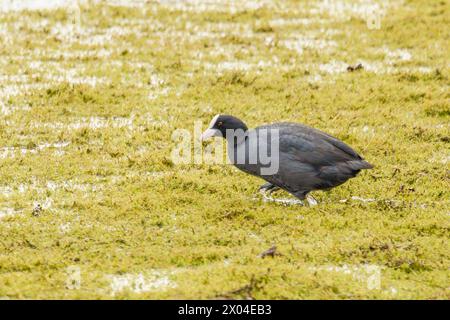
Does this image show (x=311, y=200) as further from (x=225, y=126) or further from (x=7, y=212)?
(x=7, y=212)

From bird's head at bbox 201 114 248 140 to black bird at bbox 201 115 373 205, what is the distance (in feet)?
0.59

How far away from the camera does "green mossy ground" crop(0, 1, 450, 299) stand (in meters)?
8.66

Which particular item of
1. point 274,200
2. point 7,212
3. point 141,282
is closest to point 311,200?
point 274,200

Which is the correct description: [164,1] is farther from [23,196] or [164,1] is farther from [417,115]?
[23,196]

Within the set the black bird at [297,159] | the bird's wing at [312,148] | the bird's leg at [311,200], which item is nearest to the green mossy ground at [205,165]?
the bird's leg at [311,200]

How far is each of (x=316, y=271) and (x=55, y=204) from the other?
3.73 m

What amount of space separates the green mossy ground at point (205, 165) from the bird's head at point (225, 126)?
2.55 feet

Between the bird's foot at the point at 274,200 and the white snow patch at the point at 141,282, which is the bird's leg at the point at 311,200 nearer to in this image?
the bird's foot at the point at 274,200

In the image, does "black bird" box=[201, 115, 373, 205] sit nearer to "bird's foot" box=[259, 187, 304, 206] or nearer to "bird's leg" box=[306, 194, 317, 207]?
"bird's leg" box=[306, 194, 317, 207]

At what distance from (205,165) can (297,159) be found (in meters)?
2.26

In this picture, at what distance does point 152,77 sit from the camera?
16.9 m

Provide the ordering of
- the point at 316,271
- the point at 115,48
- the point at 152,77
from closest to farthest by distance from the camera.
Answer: the point at 316,271, the point at 152,77, the point at 115,48
